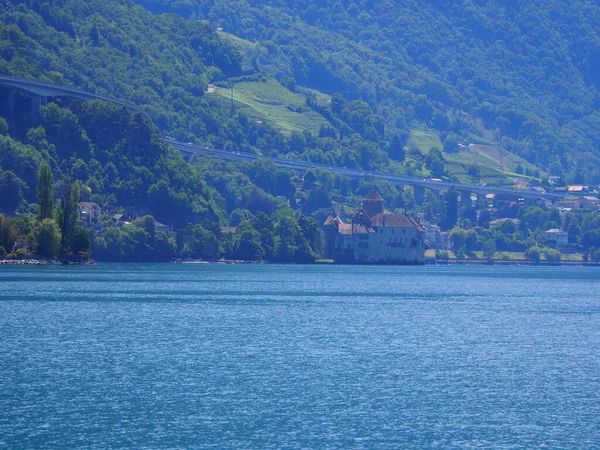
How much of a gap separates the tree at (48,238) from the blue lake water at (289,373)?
34.0 metres

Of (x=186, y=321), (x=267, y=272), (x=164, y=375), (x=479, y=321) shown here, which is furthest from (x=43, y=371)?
(x=267, y=272)

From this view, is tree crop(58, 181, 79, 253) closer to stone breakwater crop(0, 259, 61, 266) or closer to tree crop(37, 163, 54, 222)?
tree crop(37, 163, 54, 222)

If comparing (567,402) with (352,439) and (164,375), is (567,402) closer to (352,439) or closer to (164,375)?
(352,439)

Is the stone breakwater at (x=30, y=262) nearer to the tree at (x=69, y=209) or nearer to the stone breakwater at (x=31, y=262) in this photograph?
the stone breakwater at (x=31, y=262)

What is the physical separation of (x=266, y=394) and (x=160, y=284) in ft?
227

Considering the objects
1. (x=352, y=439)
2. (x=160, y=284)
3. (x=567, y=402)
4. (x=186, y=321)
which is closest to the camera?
(x=352, y=439)

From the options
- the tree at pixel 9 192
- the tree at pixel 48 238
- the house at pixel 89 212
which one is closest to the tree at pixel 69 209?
the tree at pixel 48 238

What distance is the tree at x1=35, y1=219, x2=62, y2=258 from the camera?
139 meters

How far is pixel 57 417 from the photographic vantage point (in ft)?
159

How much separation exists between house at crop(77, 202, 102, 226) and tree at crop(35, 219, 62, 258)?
1501 inches

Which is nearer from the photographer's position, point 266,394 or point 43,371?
point 266,394

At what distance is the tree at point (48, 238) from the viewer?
139 m

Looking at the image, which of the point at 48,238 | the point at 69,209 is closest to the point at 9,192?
the point at 69,209

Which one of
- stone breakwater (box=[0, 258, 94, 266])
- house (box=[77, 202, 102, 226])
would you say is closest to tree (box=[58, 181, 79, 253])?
stone breakwater (box=[0, 258, 94, 266])
